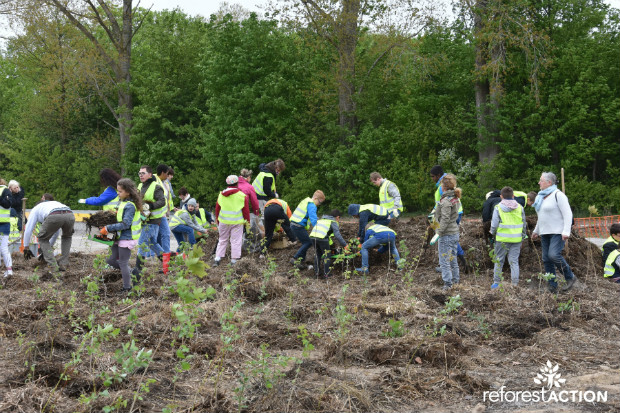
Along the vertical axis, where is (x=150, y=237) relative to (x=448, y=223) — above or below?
below

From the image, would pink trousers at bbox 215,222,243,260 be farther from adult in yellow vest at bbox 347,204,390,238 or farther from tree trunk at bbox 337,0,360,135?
tree trunk at bbox 337,0,360,135

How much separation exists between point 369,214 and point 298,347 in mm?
5008

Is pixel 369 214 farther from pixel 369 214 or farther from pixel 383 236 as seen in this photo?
pixel 383 236

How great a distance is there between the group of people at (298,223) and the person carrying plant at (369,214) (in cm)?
2

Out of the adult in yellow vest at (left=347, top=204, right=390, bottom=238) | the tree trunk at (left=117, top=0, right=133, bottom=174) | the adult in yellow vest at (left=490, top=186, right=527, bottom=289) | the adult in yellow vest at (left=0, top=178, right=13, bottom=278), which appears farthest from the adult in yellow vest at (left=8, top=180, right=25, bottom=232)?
→ the tree trunk at (left=117, top=0, right=133, bottom=174)

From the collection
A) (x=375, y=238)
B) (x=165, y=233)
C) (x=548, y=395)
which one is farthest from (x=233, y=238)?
(x=548, y=395)

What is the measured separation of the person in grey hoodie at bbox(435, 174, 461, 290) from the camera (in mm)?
9055

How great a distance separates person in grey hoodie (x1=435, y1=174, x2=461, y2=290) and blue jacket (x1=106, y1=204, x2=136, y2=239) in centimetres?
410

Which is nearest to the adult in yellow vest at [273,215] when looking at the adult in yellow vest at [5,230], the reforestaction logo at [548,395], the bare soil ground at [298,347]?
the bare soil ground at [298,347]

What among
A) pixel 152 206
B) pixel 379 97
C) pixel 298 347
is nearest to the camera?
pixel 298 347

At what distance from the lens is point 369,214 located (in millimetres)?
11109

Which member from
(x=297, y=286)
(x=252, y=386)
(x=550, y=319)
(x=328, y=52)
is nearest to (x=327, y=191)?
(x=328, y=52)

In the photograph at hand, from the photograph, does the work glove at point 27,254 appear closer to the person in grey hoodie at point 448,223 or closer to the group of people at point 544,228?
the person in grey hoodie at point 448,223

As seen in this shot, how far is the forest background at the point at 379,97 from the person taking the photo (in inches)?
850
